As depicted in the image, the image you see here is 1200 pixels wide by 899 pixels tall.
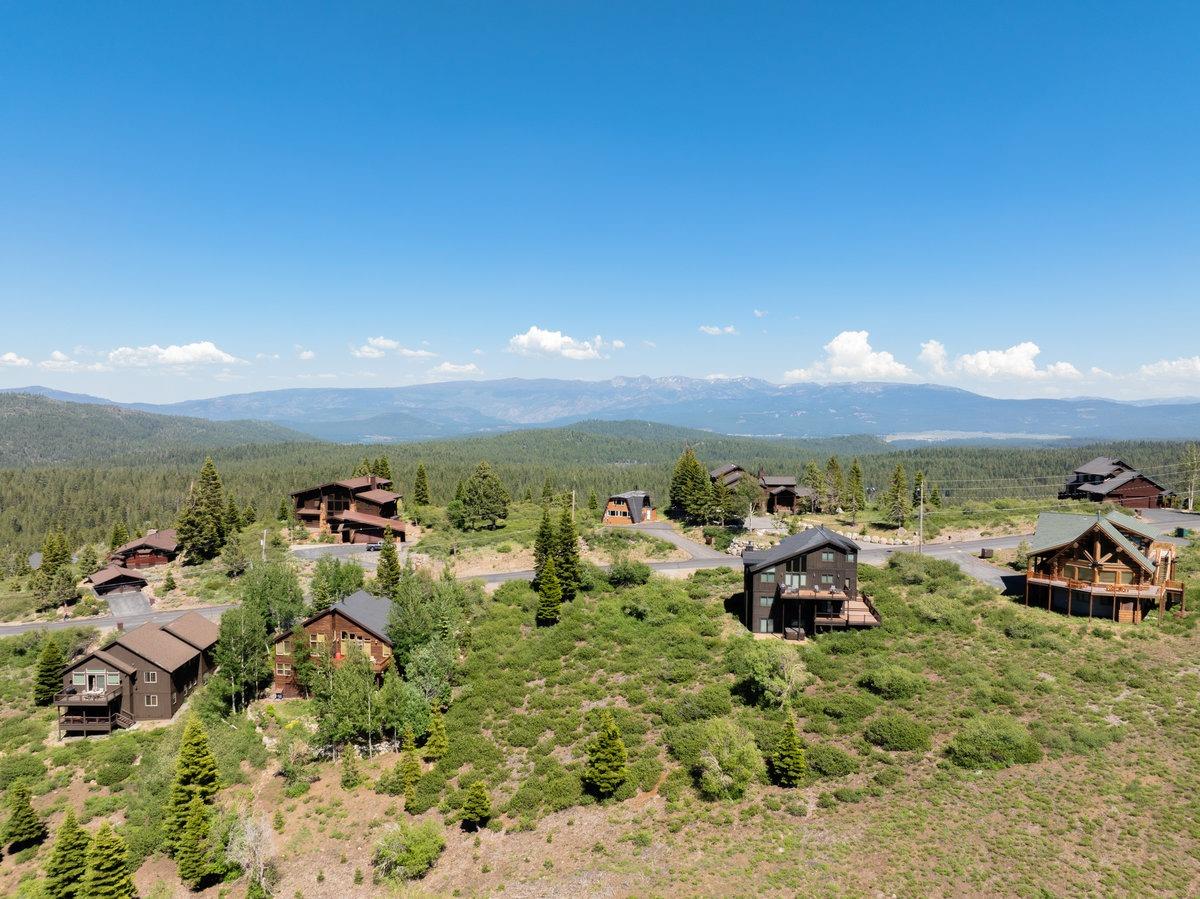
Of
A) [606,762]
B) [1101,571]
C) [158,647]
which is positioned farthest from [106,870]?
[1101,571]

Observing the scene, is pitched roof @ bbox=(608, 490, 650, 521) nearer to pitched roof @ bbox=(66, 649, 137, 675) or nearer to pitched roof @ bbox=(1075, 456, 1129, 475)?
pitched roof @ bbox=(66, 649, 137, 675)

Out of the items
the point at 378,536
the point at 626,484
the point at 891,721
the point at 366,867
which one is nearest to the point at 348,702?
the point at 366,867

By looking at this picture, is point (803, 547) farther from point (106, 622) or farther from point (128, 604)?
point (128, 604)

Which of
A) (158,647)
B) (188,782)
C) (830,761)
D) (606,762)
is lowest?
(188,782)

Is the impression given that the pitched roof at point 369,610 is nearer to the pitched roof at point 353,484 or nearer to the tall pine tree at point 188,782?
the tall pine tree at point 188,782

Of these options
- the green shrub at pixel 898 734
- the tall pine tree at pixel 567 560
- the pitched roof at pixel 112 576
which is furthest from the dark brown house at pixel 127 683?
the green shrub at pixel 898 734

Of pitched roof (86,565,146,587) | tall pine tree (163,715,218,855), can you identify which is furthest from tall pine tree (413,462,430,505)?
tall pine tree (163,715,218,855)
